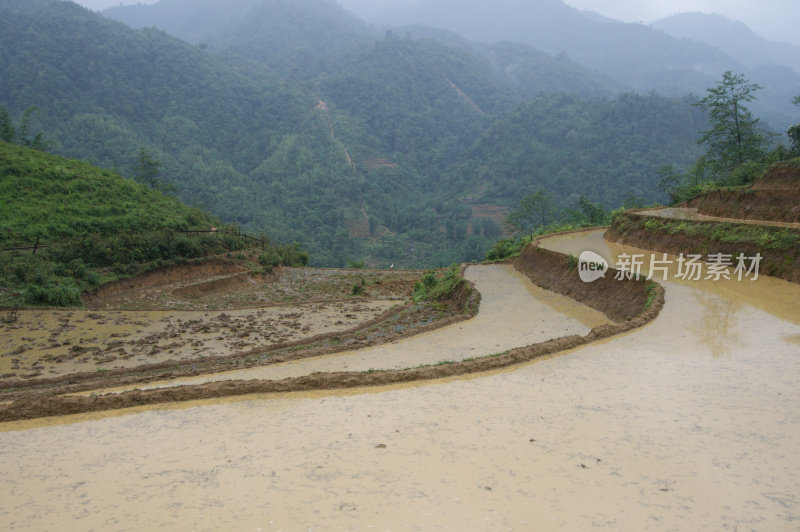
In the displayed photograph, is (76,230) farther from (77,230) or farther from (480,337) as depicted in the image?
(480,337)

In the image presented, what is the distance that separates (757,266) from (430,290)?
10360mm

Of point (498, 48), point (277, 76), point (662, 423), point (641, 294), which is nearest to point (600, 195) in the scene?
point (641, 294)

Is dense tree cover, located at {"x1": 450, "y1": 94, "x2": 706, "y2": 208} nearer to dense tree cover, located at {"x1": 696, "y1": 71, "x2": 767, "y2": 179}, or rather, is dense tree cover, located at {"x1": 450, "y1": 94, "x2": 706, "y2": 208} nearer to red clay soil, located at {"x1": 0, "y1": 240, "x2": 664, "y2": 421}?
dense tree cover, located at {"x1": 696, "y1": 71, "x2": 767, "y2": 179}

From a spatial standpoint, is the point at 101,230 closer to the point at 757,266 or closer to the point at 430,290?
the point at 430,290

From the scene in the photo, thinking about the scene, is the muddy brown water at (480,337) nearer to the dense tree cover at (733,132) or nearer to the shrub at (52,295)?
the shrub at (52,295)

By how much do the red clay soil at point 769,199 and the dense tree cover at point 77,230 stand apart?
2147 centimetres

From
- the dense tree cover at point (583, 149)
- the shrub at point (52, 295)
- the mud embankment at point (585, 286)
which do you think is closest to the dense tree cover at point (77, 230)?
the shrub at point (52, 295)

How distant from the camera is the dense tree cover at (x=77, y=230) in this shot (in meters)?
17.8

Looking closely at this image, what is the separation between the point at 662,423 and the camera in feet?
17.7

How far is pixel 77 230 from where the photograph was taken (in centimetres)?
2209

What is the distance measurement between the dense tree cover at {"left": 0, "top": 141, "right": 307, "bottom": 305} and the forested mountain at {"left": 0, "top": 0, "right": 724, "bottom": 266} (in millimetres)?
26132

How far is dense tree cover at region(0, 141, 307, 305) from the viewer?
1781 cm

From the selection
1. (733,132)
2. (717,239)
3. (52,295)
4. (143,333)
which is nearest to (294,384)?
(143,333)

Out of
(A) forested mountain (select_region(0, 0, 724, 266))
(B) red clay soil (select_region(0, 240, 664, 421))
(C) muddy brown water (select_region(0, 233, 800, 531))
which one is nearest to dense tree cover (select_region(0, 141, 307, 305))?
(B) red clay soil (select_region(0, 240, 664, 421))
